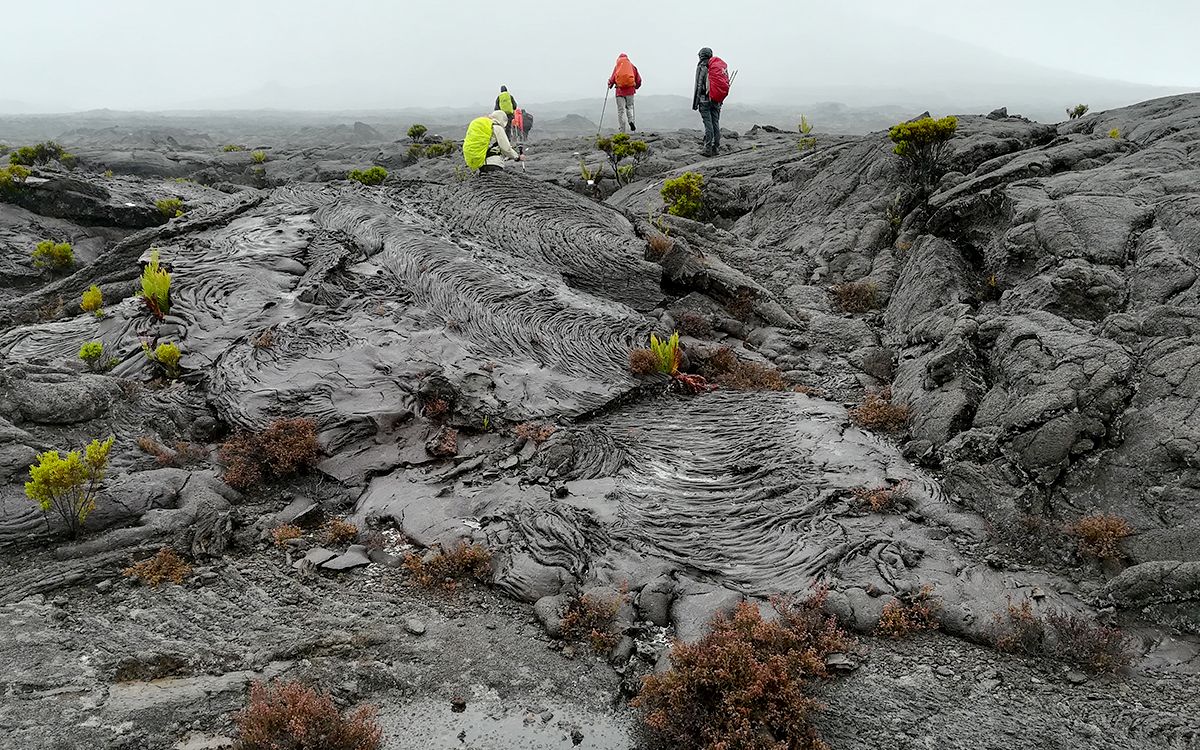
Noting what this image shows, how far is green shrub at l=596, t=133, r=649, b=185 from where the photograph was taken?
1136 inches

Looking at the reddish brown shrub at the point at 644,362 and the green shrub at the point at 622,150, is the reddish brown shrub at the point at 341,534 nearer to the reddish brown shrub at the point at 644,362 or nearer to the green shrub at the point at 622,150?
the reddish brown shrub at the point at 644,362

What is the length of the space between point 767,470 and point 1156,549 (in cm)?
521

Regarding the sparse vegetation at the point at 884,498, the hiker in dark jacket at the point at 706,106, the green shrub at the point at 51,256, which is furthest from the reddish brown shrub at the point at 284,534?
the hiker in dark jacket at the point at 706,106

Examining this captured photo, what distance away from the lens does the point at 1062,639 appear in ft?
24.6

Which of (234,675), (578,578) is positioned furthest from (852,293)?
(234,675)

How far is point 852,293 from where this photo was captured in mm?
17297

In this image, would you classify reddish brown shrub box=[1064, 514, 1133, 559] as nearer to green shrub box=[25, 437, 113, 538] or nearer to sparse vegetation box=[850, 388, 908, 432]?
sparse vegetation box=[850, 388, 908, 432]

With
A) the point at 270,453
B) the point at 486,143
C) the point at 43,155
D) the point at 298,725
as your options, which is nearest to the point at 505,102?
the point at 486,143

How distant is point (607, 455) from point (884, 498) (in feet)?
15.4

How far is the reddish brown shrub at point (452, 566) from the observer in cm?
930

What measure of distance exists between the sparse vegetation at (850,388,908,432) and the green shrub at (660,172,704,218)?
12.9m

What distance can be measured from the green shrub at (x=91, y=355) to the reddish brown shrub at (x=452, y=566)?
8812mm

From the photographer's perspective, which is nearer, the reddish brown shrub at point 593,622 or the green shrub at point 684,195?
the reddish brown shrub at point 593,622

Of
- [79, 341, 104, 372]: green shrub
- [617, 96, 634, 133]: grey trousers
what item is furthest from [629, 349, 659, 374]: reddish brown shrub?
[617, 96, 634, 133]: grey trousers
